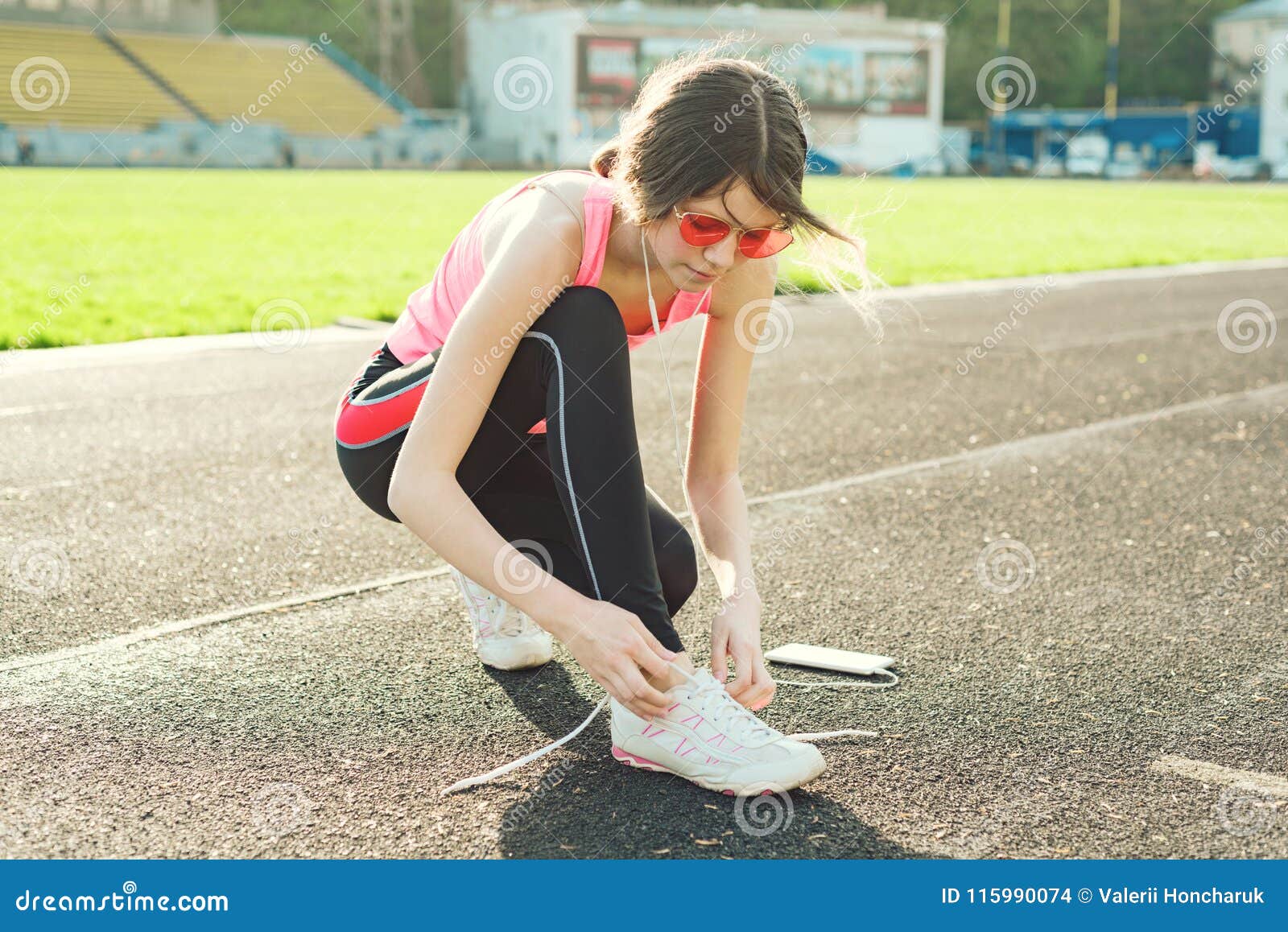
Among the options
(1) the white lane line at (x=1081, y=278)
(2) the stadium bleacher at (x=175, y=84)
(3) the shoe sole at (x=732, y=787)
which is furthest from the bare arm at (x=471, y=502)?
(2) the stadium bleacher at (x=175, y=84)

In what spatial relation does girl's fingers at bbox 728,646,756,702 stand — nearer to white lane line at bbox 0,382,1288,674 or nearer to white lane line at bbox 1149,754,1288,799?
white lane line at bbox 1149,754,1288,799

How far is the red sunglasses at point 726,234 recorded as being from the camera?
2.27m

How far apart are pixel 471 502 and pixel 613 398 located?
312 mm

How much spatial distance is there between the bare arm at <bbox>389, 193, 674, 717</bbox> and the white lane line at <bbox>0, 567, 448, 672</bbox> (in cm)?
133

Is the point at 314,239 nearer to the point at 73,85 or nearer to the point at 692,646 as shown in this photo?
the point at 692,646

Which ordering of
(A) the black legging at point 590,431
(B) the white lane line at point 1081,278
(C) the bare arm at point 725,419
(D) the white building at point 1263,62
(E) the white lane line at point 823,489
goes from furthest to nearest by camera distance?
(D) the white building at point 1263,62
(B) the white lane line at point 1081,278
(E) the white lane line at point 823,489
(C) the bare arm at point 725,419
(A) the black legging at point 590,431

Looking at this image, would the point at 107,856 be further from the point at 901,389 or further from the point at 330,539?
the point at 901,389

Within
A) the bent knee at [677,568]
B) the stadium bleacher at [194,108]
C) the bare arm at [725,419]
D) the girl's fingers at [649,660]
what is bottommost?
the stadium bleacher at [194,108]

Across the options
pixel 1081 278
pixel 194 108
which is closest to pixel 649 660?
pixel 1081 278

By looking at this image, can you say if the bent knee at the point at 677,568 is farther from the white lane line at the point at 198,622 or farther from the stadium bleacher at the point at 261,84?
the stadium bleacher at the point at 261,84

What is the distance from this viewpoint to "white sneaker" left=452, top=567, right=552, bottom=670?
3.05 m

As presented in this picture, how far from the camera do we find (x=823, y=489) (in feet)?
16.6

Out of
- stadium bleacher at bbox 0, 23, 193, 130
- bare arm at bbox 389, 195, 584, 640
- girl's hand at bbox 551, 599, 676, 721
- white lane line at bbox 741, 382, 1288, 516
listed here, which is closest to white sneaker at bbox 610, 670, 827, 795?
girl's hand at bbox 551, 599, 676, 721

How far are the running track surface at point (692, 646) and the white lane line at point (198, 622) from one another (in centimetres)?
1
